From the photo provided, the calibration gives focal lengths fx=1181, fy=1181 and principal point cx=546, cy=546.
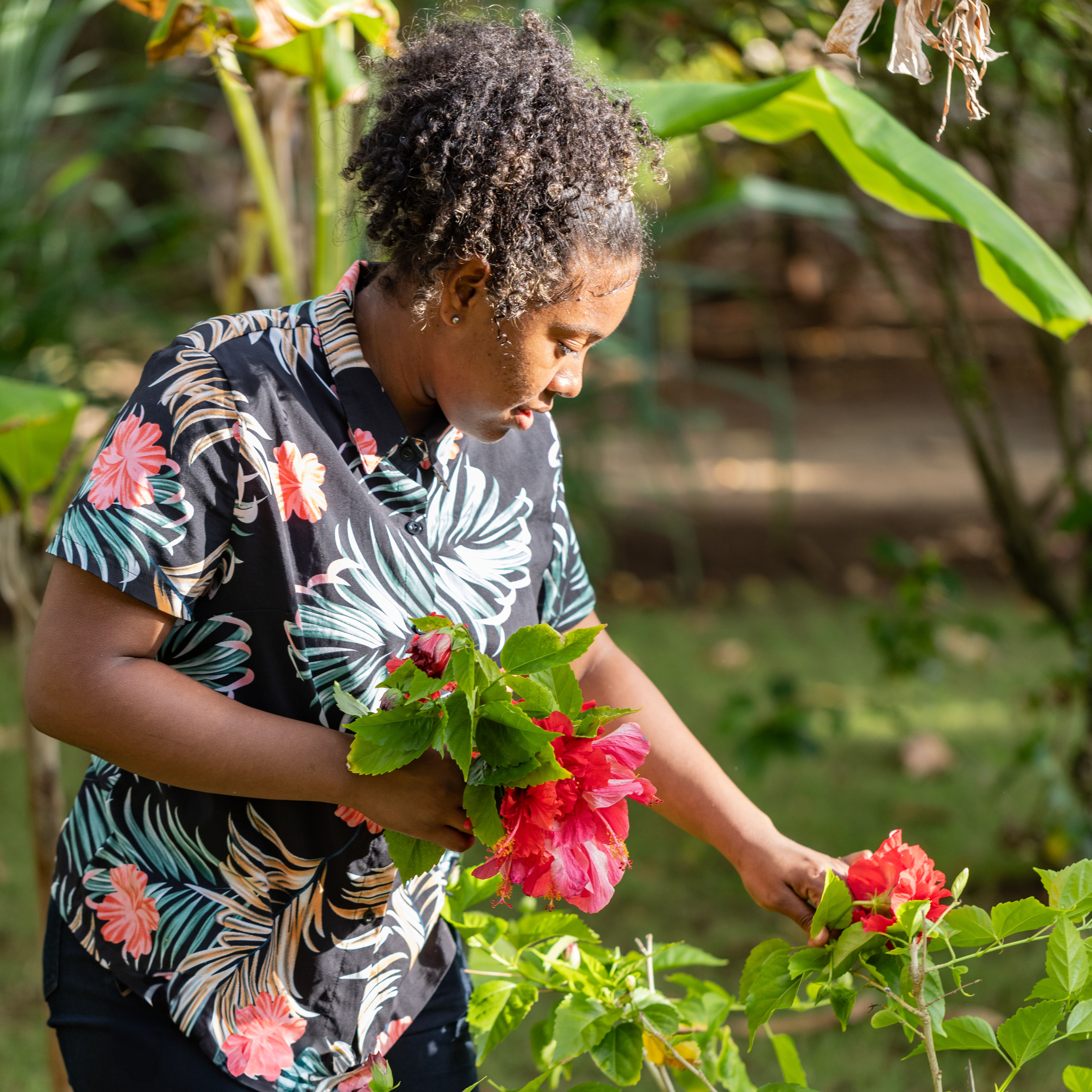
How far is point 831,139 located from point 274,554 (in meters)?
1.09

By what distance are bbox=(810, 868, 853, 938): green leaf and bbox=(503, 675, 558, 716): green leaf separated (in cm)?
34

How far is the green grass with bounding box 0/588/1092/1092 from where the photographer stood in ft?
7.82

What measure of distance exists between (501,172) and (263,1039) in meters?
0.88

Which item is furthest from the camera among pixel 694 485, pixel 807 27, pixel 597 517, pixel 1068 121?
pixel 694 485

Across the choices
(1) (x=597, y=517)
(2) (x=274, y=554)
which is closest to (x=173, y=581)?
(2) (x=274, y=554)

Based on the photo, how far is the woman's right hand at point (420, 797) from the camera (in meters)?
1.02

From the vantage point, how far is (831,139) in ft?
5.65

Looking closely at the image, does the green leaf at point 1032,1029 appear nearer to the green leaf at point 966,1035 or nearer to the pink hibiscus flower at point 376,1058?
the green leaf at point 966,1035

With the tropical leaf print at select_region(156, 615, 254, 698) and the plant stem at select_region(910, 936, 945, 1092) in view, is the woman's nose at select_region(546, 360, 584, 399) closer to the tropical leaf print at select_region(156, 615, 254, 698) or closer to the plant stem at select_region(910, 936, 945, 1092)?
the tropical leaf print at select_region(156, 615, 254, 698)

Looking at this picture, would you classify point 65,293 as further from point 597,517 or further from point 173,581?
point 173,581

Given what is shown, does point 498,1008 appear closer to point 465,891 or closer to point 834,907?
point 465,891

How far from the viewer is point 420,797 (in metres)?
1.02

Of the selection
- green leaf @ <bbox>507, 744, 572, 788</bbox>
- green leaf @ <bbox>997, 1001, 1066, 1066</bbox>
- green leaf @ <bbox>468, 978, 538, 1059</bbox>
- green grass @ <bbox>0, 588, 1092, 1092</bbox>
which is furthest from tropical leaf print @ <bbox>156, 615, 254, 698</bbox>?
green grass @ <bbox>0, 588, 1092, 1092</bbox>

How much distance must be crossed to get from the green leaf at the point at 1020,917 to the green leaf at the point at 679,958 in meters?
0.37
